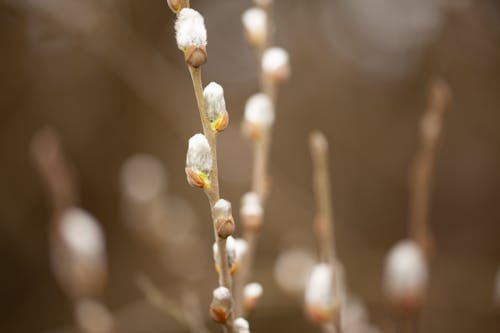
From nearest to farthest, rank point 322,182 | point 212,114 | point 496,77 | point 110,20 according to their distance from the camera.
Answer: point 212,114, point 322,182, point 110,20, point 496,77

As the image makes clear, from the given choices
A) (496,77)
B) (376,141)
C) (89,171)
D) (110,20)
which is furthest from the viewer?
(376,141)

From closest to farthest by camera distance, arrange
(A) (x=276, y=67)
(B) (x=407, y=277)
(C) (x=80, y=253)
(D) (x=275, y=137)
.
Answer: (A) (x=276, y=67) < (B) (x=407, y=277) < (C) (x=80, y=253) < (D) (x=275, y=137)

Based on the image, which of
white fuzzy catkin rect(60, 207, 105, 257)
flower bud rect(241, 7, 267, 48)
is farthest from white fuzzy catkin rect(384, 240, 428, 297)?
white fuzzy catkin rect(60, 207, 105, 257)

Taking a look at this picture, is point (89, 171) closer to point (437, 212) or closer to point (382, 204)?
point (382, 204)

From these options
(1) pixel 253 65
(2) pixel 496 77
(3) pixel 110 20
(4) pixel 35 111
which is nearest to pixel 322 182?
(3) pixel 110 20

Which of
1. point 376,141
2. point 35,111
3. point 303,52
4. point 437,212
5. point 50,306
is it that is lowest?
point 50,306

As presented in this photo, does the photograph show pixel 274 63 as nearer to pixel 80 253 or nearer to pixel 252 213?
pixel 252 213

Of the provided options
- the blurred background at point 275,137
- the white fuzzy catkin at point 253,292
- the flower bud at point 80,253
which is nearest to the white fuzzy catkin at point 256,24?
the white fuzzy catkin at point 253,292

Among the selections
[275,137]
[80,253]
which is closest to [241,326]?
[80,253]
